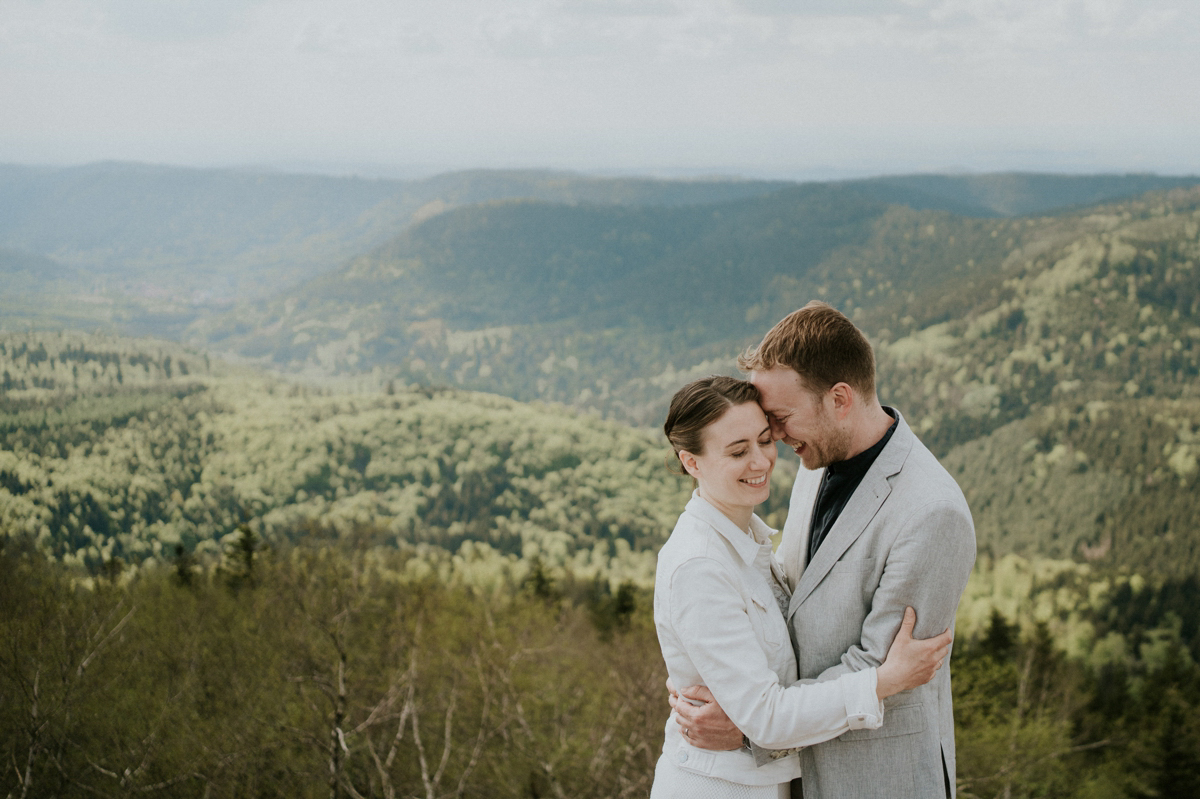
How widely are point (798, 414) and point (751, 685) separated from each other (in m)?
1.41

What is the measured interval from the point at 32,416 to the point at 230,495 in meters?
34.5

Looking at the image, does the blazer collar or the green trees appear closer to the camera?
the blazer collar

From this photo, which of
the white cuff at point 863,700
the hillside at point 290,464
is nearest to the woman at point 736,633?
the white cuff at point 863,700

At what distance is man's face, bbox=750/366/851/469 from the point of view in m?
4.20

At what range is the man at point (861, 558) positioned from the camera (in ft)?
12.4

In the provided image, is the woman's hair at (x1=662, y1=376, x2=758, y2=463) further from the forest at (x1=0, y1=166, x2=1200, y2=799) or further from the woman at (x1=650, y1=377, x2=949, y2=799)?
the forest at (x1=0, y1=166, x2=1200, y2=799)

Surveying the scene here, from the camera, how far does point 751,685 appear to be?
3635 millimetres

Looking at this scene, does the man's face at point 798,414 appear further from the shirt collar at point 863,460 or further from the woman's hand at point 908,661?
→ the woman's hand at point 908,661

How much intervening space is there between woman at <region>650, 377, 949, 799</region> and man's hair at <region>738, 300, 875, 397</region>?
297mm

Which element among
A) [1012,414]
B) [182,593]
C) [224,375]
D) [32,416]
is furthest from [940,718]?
[1012,414]

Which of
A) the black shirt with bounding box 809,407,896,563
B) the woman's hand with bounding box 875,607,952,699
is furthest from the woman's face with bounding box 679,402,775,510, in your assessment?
the woman's hand with bounding box 875,607,952,699

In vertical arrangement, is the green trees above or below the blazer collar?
below

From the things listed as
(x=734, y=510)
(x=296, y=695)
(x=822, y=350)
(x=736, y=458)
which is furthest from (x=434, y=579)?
(x=822, y=350)

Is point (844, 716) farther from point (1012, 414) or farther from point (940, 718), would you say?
point (1012, 414)
